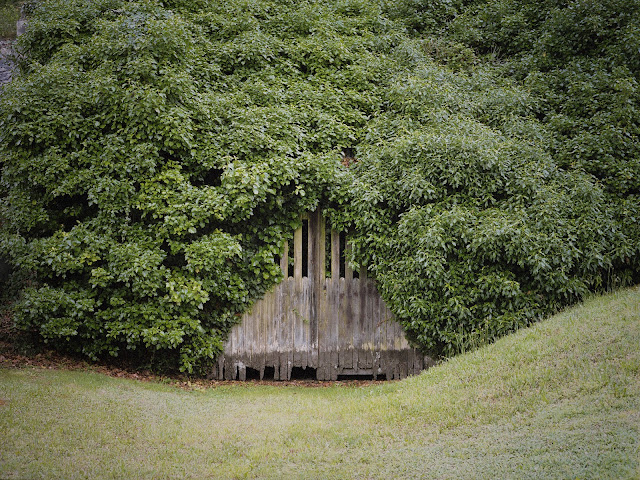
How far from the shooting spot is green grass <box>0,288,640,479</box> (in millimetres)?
5047

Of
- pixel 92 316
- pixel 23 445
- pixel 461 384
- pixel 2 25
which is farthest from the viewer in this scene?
pixel 2 25

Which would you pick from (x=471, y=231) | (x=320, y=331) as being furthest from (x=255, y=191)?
(x=471, y=231)

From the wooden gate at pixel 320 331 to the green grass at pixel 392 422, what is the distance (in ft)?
4.43

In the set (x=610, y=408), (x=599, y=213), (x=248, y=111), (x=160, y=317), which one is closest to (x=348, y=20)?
(x=248, y=111)

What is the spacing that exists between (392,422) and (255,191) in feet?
14.0

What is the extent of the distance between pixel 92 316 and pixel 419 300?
546 cm

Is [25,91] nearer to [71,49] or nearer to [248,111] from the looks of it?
[71,49]

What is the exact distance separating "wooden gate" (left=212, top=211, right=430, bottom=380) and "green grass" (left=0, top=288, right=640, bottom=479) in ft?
4.43

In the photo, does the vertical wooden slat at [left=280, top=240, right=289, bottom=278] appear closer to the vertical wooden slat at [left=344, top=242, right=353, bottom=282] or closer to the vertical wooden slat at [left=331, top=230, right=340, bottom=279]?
the vertical wooden slat at [left=331, top=230, right=340, bottom=279]

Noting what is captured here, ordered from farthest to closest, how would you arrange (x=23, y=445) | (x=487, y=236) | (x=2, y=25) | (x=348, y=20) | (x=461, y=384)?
(x=2, y=25)
(x=348, y=20)
(x=487, y=236)
(x=461, y=384)
(x=23, y=445)

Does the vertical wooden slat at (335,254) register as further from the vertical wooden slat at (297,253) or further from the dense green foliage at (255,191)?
the vertical wooden slat at (297,253)

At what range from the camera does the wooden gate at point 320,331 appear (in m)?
9.74

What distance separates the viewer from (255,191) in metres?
8.88

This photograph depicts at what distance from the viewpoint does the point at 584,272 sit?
881 centimetres
